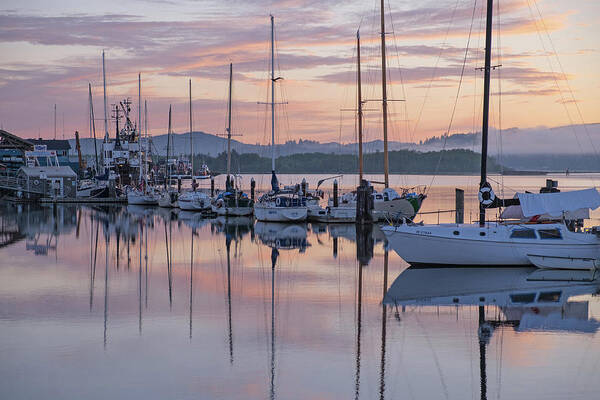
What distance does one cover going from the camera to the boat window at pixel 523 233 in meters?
25.8

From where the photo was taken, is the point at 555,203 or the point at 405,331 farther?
the point at 555,203

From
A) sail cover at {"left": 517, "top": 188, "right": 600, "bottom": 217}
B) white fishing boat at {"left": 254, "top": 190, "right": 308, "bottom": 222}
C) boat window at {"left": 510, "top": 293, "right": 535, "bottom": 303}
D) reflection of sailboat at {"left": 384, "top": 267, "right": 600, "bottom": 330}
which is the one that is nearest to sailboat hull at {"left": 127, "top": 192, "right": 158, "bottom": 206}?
white fishing boat at {"left": 254, "top": 190, "right": 308, "bottom": 222}

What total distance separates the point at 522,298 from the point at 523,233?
5.17 metres

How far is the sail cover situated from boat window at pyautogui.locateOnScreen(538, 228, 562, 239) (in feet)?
4.59

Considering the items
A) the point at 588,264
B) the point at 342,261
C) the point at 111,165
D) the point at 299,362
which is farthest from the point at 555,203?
the point at 111,165

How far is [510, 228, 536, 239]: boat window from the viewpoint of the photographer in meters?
25.8

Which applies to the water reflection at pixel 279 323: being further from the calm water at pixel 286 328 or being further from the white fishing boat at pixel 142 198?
the white fishing boat at pixel 142 198

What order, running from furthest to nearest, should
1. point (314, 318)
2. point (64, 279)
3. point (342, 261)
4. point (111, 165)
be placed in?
point (111, 165)
point (342, 261)
point (64, 279)
point (314, 318)

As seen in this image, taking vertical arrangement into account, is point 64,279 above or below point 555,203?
below

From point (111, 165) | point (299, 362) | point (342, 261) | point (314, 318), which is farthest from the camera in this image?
point (111, 165)

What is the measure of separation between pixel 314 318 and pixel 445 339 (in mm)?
3522

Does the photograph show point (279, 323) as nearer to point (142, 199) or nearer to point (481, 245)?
point (481, 245)

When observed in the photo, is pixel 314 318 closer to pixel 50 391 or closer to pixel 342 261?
pixel 50 391

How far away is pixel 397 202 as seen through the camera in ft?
147
